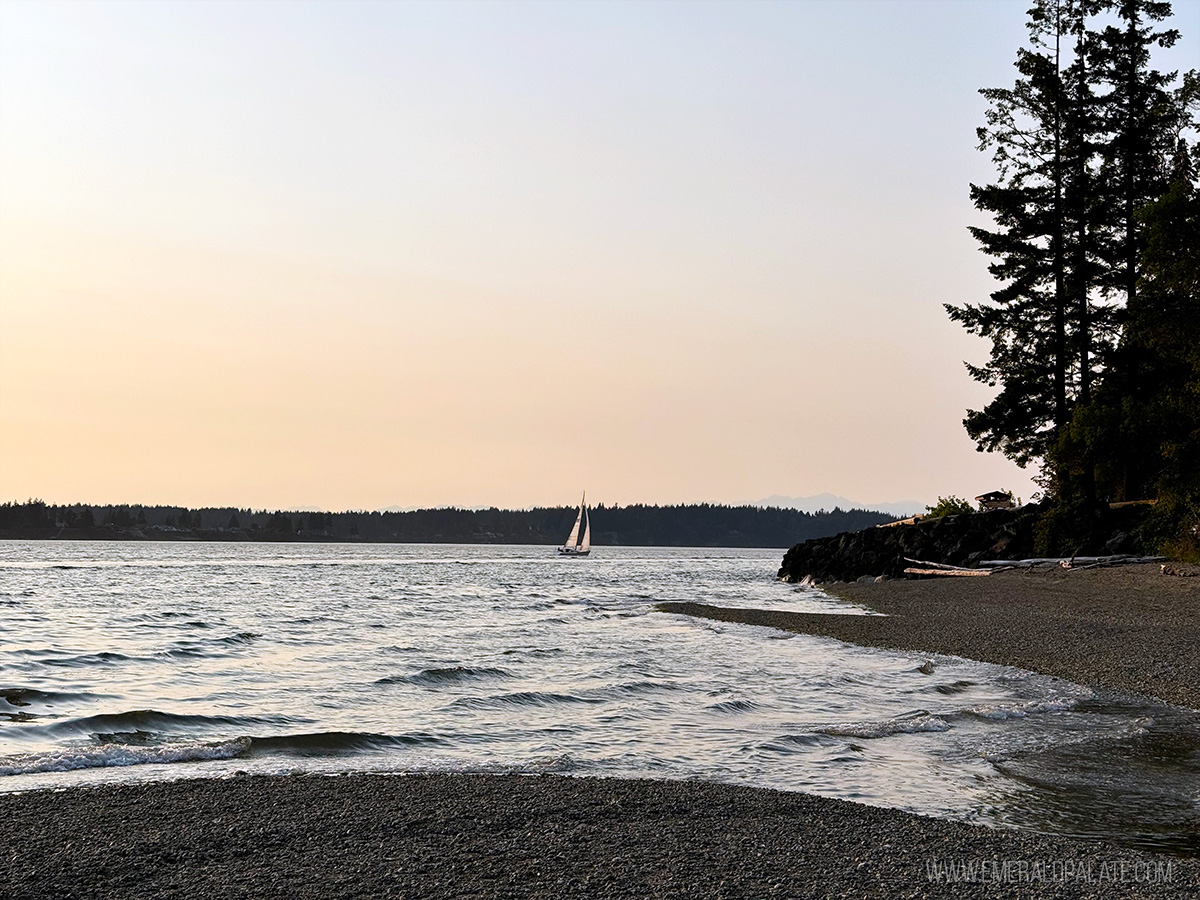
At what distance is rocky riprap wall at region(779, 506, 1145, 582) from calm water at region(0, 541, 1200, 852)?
18.0 m

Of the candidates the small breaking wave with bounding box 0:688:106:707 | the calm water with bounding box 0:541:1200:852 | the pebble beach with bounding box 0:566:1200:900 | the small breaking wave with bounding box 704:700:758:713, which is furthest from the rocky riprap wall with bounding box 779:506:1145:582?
the small breaking wave with bounding box 0:688:106:707

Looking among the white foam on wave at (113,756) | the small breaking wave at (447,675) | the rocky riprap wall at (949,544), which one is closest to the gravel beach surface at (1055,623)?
the rocky riprap wall at (949,544)

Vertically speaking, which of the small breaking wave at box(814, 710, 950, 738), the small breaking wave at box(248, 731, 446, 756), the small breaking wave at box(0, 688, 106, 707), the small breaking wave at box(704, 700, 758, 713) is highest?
the small breaking wave at box(814, 710, 950, 738)

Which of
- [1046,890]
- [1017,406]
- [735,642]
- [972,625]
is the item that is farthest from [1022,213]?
[1046,890]

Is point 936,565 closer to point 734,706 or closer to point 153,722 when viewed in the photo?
point 734,706

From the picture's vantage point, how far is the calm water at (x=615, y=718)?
9.61 metres

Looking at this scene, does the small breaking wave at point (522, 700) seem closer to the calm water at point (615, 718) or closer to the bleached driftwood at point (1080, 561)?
the calm water at point (615, 718)

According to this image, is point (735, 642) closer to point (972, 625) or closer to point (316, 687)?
point (972, 625)

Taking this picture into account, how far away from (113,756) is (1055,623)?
1983 cm

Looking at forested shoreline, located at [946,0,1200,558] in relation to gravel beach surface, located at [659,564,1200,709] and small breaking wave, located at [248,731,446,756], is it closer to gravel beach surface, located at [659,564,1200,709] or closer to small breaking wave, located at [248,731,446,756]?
gravel beach surface, located at [659,564,1200,709]

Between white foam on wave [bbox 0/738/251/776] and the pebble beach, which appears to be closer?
the pebble beach

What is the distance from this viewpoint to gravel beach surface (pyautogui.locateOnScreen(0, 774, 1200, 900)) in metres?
6.20

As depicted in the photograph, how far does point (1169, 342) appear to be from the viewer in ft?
99.2

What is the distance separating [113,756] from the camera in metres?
10.6
